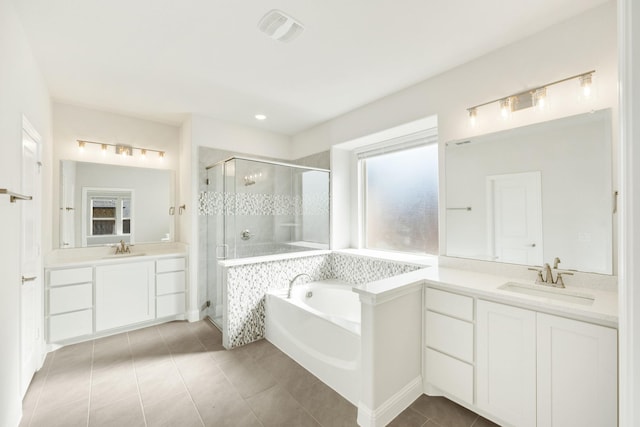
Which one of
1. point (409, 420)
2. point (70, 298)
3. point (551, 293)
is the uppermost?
point (551, 293)

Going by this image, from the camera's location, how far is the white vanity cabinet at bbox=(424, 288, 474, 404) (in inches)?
71.1

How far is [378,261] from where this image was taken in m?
3.02

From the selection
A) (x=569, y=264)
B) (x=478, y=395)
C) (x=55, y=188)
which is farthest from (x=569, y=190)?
(x=55, y=188)

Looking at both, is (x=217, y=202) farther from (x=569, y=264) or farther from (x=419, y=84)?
(x=569, y=264)

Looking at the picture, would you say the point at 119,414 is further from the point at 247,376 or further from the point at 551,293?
the point at 551,293

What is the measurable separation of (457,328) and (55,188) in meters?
4.23

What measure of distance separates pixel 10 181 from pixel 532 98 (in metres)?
3.47

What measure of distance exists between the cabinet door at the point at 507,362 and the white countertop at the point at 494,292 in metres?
0.07

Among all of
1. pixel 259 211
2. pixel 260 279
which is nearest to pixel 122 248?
pixel 259 211

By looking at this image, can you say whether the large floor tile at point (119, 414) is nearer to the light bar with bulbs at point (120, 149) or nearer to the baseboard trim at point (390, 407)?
the baseboard trim at point (390, 407)

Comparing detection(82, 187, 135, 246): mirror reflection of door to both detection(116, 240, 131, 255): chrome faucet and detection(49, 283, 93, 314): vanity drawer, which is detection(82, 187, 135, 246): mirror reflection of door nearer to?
detection(116, 240, 131, 255): chrome faucet

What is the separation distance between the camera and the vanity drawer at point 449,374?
71.2 inches

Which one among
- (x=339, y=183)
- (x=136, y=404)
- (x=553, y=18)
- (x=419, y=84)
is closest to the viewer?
(x=553, y=18)

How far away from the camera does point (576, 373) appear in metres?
1.42
